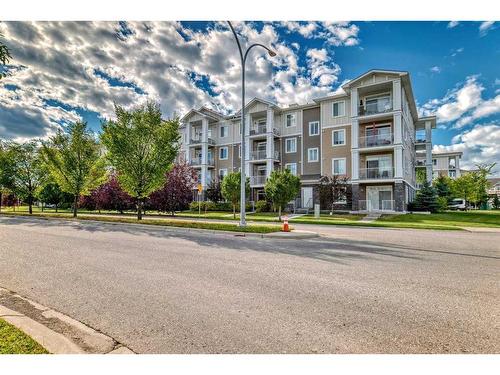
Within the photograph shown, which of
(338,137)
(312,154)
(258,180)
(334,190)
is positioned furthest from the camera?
(258,180)

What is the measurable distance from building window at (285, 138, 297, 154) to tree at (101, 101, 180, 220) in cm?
1799

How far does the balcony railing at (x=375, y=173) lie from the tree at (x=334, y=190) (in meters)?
1.64

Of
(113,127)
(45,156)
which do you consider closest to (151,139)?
(113,127)

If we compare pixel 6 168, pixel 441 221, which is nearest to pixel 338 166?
pixel 441 221

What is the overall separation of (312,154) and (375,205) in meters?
9.29

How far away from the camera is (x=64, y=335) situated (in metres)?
3.43

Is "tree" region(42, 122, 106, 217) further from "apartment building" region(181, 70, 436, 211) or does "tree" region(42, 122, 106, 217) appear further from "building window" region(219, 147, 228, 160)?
"building window" region(219, 147, 228, 160)

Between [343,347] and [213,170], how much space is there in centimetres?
3856

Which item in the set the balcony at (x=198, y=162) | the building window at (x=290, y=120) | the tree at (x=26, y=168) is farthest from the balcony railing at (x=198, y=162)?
the tree at (x=26, y=168)

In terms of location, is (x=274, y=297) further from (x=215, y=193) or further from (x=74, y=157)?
(x=215, y=193)

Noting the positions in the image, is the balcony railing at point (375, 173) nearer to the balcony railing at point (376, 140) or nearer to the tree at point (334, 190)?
the tree at point (334, 190)

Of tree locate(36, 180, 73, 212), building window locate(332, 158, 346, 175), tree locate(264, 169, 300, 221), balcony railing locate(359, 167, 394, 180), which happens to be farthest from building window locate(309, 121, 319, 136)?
tree locate(36, 180, 73, 212)

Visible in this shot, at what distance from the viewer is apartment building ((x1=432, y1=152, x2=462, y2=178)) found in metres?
61.6

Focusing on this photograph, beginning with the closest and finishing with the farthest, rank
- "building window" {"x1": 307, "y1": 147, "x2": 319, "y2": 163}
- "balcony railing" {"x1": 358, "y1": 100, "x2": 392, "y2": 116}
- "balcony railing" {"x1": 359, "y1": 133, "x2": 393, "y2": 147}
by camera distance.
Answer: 1. "balcony railing" {"x1": 359, "y1": 133, "x2": 393, "y2": 147}
2. "balcony railing" {"x1": 358, "y1": 100, "x2": 392, "y2": 116}
3. "building window" {"x1": 307, "y1": 147, "x2": 319, "y2": 163}
